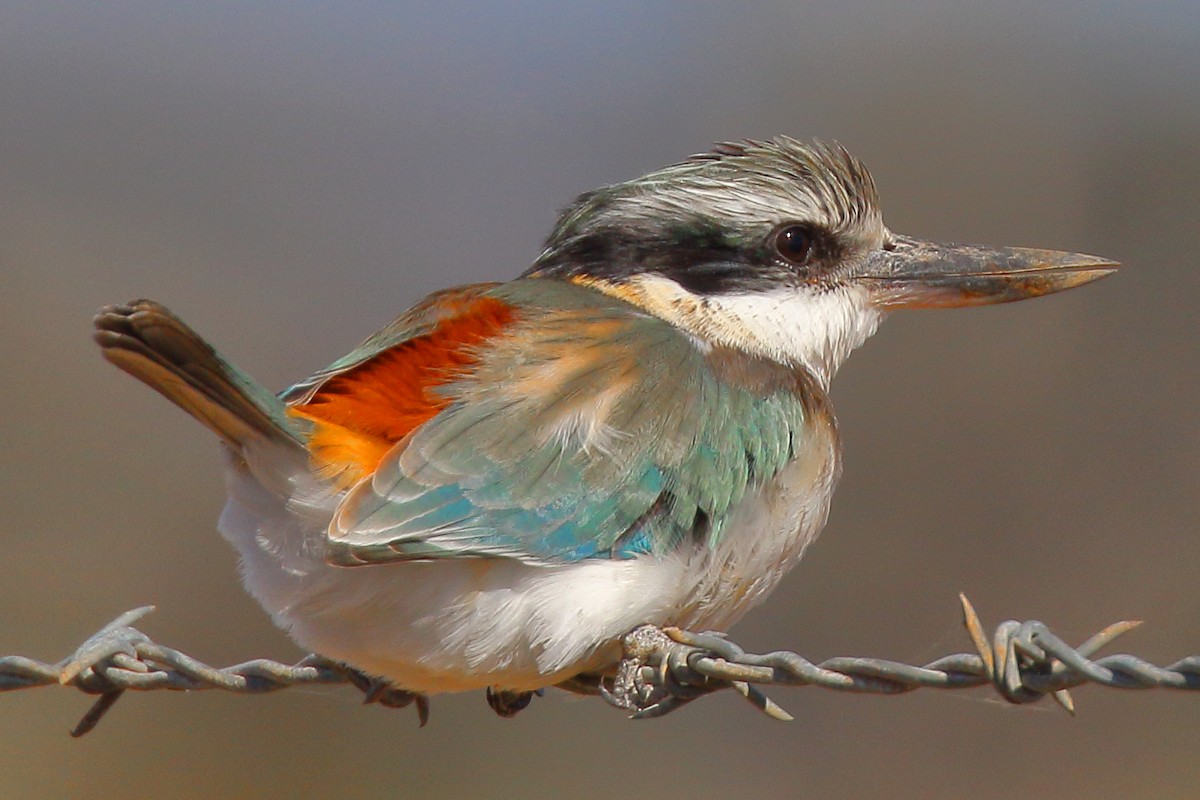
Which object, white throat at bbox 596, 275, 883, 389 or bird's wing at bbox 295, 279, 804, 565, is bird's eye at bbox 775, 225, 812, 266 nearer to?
white throat at bbox 596, 275, 883, 389

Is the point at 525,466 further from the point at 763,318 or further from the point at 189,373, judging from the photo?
the point at 763,318

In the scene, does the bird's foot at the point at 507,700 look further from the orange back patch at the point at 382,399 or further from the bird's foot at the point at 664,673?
the orange back patch at the point at 382,399

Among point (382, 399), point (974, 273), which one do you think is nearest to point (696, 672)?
point (382, 399)

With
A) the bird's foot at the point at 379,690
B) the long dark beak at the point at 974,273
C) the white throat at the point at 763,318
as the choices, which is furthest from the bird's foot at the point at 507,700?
the long dark beak at the point at 974,273

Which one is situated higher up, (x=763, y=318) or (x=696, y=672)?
(x=763, y=318)

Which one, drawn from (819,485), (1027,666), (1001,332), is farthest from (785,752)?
(1027,666)

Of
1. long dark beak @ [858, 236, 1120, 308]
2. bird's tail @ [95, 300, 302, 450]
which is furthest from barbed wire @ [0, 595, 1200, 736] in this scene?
long dark beak @ [858, 236, 1120, 308]
